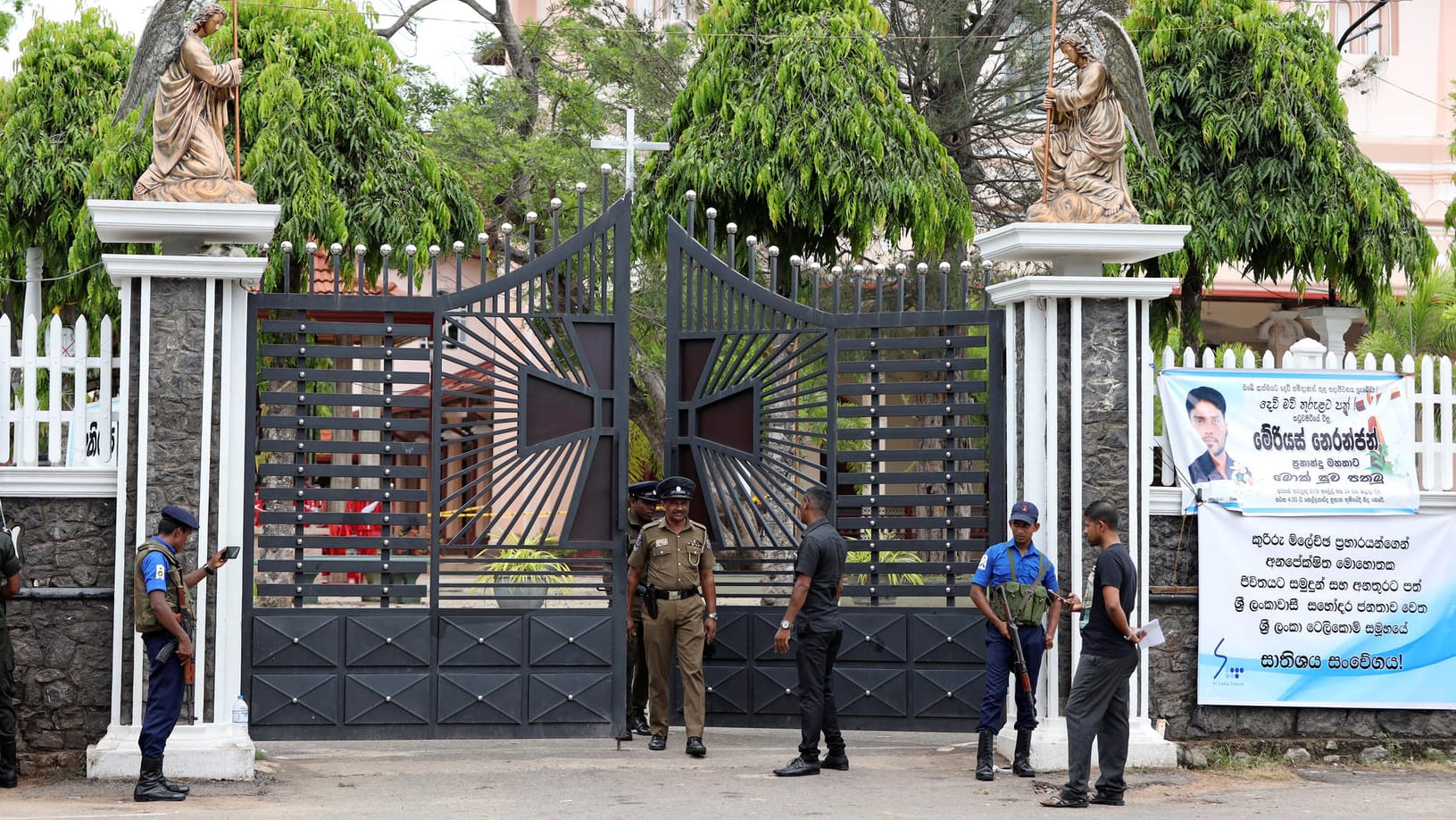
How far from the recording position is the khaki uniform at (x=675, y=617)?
9.77 metres

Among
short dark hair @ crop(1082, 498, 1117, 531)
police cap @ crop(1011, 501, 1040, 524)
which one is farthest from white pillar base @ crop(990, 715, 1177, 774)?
short dark hair @ crop(1082, 498, 1117, 531)

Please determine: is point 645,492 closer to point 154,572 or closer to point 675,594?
point 675,594

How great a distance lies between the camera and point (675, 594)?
9.84 m

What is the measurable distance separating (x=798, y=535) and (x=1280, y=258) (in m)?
8.60

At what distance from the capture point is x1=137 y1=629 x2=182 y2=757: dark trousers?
8297 mm

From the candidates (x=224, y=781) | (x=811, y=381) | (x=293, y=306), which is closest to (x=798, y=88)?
(x=811, y=381)

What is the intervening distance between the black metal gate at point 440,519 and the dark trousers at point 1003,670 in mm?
2320

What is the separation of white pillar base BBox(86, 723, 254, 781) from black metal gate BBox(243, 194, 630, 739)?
530mm

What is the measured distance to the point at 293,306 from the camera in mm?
9578

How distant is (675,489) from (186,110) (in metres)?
3.56

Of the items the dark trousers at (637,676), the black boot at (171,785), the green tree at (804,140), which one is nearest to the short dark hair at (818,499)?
the dark trousers at (637,676)

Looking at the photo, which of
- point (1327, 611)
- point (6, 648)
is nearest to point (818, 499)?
point (1327, 611)

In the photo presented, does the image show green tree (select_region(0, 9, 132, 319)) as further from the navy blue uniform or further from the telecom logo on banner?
the telecom logo on banner

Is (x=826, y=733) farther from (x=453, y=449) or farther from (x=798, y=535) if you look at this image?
(x=453, y=449)
